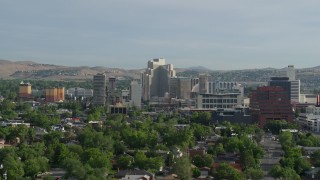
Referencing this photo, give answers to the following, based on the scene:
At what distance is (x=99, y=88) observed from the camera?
82312 mm

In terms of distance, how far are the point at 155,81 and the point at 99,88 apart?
30.6 meters

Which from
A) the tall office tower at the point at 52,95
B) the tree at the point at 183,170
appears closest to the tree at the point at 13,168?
the tree at the point at 183,170

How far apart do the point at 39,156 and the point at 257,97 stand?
34.6 metres

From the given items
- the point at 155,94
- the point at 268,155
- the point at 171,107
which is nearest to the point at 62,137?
the point at 268,155

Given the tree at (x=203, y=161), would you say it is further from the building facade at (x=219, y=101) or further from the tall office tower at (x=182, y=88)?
the tall office tower at (x=182, y=88)

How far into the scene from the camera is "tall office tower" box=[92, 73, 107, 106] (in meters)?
81.1

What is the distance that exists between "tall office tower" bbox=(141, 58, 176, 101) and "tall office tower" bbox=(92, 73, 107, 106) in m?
23.9

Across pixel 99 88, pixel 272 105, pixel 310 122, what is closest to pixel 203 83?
pixel 99 88

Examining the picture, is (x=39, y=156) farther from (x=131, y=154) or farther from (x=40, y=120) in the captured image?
(x=40, y=120)

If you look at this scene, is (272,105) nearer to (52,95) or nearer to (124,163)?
(124,163)

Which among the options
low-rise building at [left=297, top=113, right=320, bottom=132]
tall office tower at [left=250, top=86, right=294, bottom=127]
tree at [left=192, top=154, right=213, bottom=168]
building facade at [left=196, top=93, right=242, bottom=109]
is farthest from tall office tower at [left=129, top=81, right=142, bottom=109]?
tree at [left=192, top=154, right=213, bottom=168]

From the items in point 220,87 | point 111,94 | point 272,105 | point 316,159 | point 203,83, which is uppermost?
point 203,83

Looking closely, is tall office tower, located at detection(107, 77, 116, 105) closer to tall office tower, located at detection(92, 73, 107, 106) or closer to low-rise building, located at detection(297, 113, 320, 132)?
tall office tower, located at detection(92, 73, 107, 106)

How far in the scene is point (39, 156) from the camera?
105 feet
